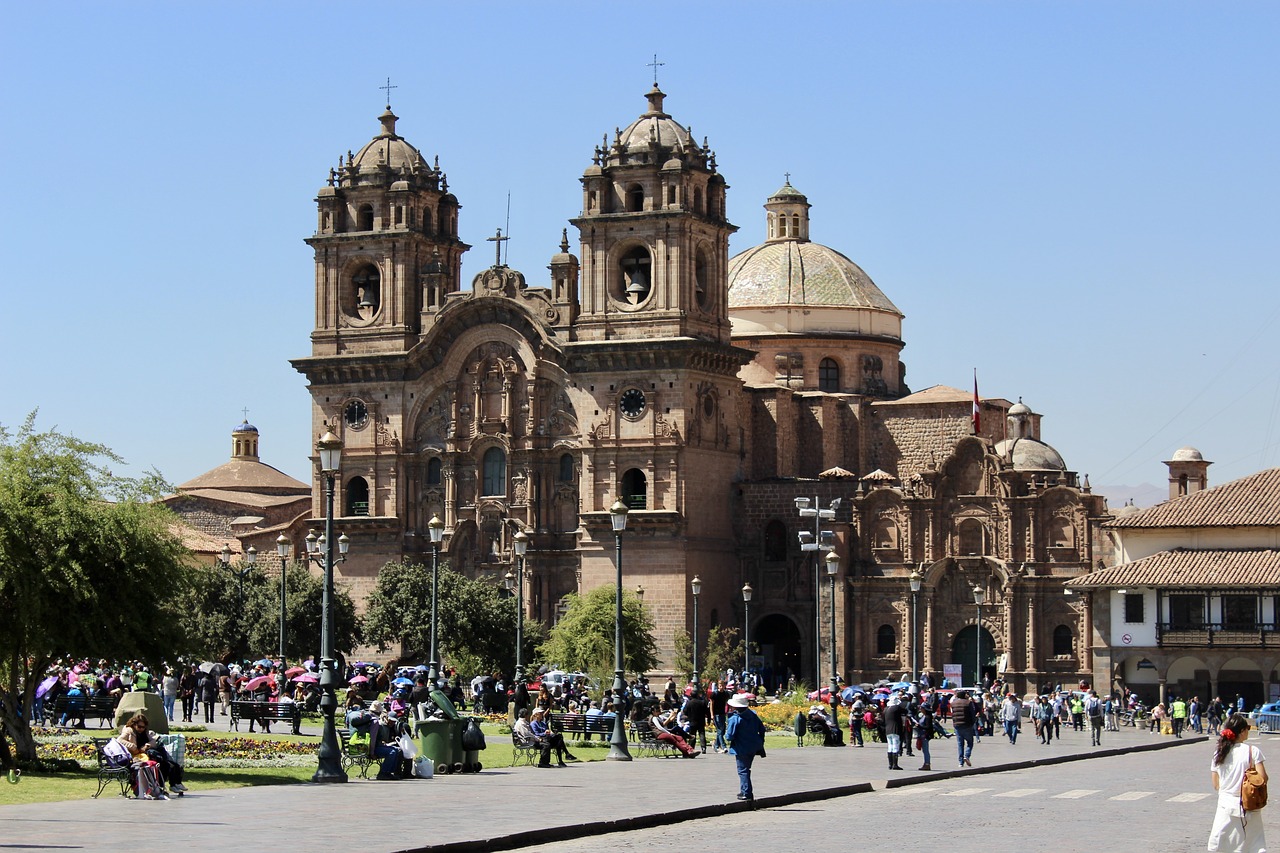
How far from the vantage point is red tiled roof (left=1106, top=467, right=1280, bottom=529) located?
234ft

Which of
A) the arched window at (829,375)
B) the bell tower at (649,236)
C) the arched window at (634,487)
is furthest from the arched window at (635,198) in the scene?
the arched window at (829,375)

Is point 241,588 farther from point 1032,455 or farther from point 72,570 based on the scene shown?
point 72,570

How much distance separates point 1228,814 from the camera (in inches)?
735

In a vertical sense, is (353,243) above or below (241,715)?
above

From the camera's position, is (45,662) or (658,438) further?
(658,438)

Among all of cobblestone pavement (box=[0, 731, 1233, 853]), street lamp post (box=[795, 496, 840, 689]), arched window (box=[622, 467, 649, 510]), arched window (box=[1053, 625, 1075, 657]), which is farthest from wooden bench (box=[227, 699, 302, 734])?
arched window (box=[1053, 625, 1075, 657])

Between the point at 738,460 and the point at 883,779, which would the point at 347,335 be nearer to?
the point at 738,460

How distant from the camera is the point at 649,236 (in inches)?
3078

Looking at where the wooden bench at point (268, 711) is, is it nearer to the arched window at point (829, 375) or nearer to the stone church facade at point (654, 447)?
Result: the stone church facade at point (654, 447)

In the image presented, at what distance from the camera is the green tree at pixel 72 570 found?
30516mm

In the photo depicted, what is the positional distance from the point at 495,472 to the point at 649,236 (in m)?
10.5

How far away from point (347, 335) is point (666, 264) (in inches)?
517

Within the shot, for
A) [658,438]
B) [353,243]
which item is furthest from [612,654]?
[353,243]

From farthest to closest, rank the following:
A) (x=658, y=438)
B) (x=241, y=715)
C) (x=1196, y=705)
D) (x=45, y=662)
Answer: (x=658, y=438) → (x=1196, y=705) → (x=241, y=715) → (x=45, y=662)
